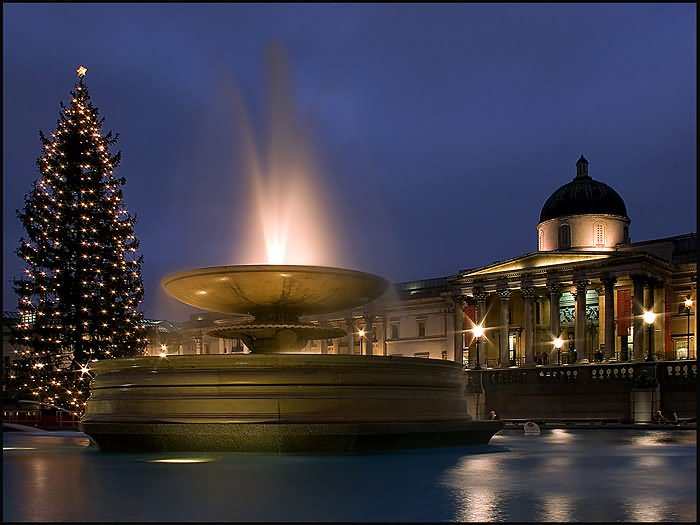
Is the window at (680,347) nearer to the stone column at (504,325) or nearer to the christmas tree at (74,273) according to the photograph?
the stone column at (504,325)

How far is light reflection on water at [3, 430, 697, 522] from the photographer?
5770 millimetres

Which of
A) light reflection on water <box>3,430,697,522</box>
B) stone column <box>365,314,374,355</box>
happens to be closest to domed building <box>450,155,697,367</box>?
stone column <box>365,314,374,355</box>

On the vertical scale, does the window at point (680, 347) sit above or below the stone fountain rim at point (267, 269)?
below

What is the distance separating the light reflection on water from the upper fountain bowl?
3661mm

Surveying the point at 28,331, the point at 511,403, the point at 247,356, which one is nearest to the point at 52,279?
the point at 28,331

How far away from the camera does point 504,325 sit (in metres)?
60.3

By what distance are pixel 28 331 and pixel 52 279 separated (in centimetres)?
184

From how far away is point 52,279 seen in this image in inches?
1107

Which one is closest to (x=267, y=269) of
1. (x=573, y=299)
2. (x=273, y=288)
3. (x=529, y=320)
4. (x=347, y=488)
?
(x=273, y=288)

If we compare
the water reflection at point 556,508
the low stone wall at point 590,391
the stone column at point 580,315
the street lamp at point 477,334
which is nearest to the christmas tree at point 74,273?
the water reflection at point 556,508

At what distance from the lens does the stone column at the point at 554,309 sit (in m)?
57.5

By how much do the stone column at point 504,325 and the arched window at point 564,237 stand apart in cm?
572

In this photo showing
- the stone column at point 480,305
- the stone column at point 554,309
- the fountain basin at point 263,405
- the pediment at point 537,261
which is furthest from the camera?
the stone column at point 480,305

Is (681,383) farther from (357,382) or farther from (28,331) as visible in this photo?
(357,382)
